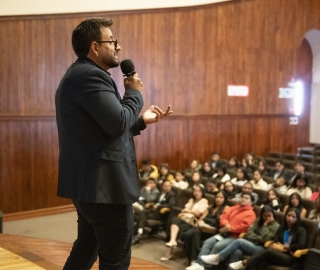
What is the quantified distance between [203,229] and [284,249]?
3.22 feet

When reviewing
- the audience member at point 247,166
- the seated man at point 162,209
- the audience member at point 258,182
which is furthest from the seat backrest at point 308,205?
the audience member at point 247,166

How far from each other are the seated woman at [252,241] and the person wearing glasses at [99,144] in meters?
2.83

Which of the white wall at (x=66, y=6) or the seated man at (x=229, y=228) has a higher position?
the white wall at (x=66, y=6)

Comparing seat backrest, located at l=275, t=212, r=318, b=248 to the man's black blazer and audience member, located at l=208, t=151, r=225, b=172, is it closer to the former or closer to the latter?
the man's black blazer

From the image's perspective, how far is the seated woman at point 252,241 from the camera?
4109 millimetres

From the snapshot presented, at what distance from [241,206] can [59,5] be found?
411 cm

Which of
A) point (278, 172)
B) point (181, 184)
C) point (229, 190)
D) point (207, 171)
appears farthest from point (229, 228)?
point (207, 171)

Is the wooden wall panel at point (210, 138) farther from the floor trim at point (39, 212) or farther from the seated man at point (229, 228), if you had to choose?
the seated man at point (229, 228)

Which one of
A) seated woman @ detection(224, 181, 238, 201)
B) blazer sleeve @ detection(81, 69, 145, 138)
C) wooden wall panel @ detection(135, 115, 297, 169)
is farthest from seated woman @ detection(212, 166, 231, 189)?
blazer sleeve @ detection(81, 69, 145, 138)

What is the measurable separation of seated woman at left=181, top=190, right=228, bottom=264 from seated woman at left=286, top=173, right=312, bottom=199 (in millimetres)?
1121

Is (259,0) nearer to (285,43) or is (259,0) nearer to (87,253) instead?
(285,43)

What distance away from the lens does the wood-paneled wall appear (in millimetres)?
6465

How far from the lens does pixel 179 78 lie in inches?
321

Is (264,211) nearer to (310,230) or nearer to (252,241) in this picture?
(252,241)
